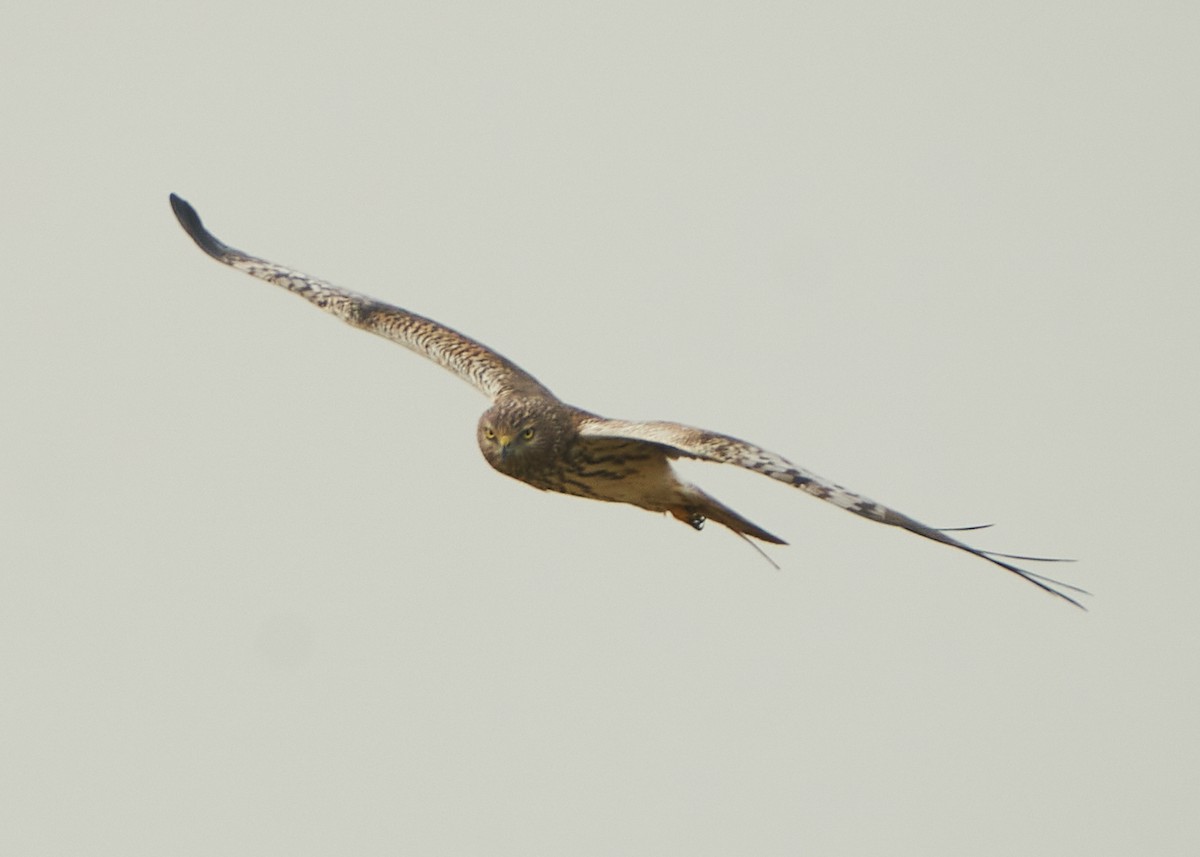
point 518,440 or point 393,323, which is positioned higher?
point 393,323

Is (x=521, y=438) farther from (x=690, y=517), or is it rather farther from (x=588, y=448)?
(x=690, y=517)

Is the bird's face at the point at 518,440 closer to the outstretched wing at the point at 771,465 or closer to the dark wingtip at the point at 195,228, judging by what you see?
the outstretched wing at the point at 771,465

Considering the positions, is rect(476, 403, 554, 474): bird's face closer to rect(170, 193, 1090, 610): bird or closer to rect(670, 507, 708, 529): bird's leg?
rect(170, 193, 1090, 610): bird

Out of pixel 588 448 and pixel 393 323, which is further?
pixel 393 323

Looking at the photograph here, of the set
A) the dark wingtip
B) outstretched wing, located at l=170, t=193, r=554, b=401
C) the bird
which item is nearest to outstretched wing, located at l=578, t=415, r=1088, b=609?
the bird

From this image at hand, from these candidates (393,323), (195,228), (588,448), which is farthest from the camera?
(195,228)

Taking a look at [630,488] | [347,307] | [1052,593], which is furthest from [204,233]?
[1052,593]

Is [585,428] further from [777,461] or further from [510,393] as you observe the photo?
[777,461]

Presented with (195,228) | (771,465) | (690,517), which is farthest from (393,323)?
(771,465)
